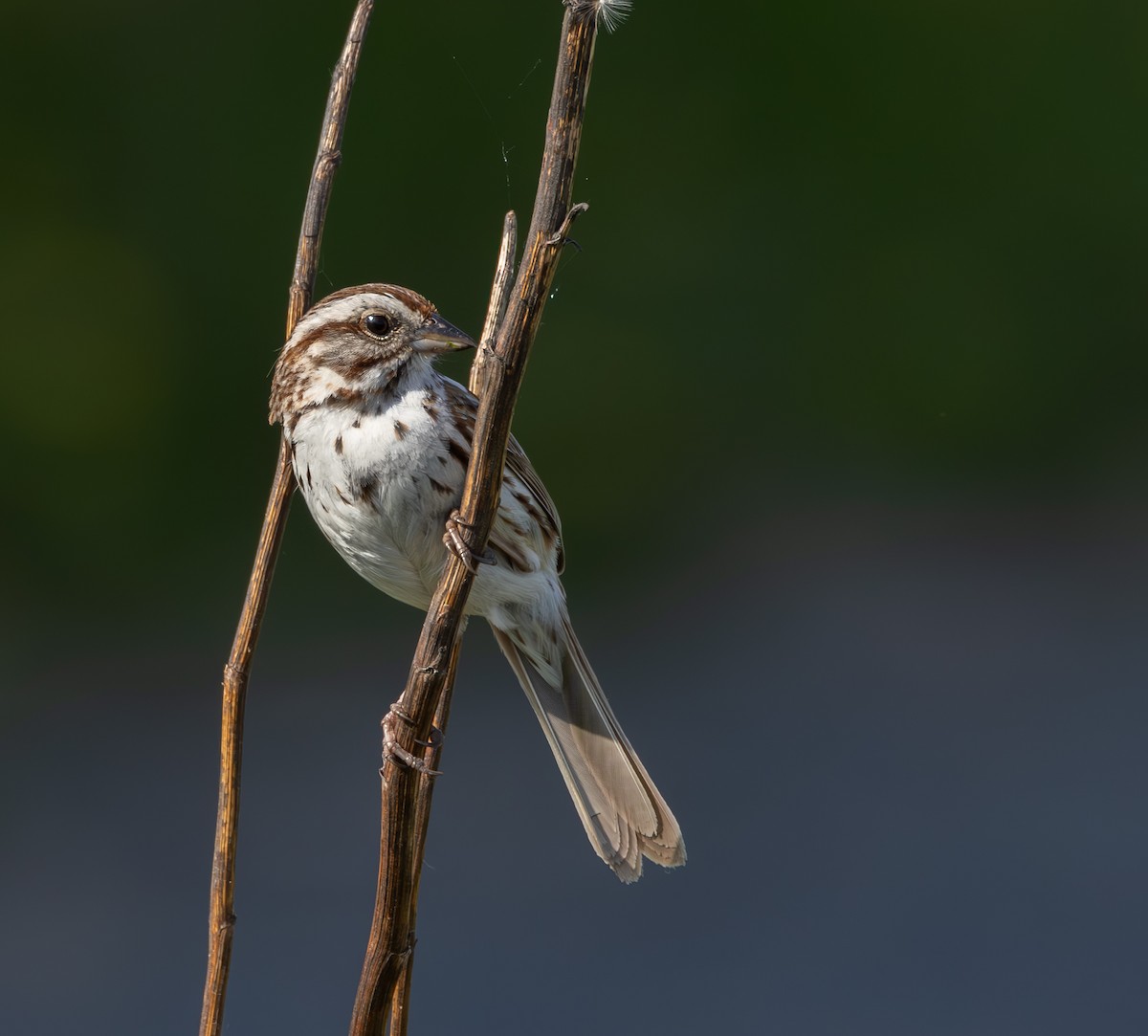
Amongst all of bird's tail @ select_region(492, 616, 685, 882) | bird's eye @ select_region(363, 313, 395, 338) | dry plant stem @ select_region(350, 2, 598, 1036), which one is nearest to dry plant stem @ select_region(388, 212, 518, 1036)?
dry plant stem @ select_region(350, 2, 598, 1036)

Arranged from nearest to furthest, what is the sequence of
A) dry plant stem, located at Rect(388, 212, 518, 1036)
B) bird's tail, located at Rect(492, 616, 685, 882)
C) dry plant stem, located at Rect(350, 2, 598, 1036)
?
dry plant stem, located at Rect(350, 2, 598, 1036), dry plant stem, located at Rect(388, 212, 518, 1036), bird's tail, located at Rect(492, 616, 685, 882)

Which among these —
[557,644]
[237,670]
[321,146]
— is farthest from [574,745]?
[321,146]

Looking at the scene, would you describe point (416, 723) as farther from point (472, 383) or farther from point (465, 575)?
point (472, 383)

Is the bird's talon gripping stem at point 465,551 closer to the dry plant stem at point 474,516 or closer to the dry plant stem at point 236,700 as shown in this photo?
the dry plant stem at point 474,516

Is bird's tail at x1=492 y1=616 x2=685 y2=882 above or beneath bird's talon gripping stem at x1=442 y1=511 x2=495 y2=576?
beneath

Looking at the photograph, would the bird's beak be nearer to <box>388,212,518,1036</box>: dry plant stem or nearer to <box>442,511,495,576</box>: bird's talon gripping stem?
<box>388,212,518,1036</box>: dry plant stem

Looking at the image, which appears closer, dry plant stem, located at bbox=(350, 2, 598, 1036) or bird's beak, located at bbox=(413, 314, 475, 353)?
dry plant stem, located at bbox=(350, 2, 598, 1036)

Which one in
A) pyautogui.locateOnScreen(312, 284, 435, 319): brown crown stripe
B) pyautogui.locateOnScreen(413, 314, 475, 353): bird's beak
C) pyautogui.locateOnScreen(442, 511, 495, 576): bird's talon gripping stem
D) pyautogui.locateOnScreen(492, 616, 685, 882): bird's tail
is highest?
pyautogui.locateOnScreen(312, 284, 435, 319): brown crown stripe

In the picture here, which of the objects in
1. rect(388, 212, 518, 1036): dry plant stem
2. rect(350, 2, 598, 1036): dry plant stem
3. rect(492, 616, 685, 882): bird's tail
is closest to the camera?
rect(350, 2, 598, 1036): dry plant stem
